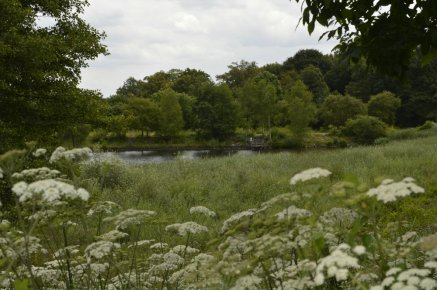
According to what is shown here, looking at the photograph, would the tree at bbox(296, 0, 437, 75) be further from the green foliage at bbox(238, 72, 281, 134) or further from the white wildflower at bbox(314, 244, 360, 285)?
the green foliage at bbox(238, 72, 281, 134)

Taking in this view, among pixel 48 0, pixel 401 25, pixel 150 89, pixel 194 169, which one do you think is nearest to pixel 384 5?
pixel 401 25

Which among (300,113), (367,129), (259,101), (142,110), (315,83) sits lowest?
(367,129)

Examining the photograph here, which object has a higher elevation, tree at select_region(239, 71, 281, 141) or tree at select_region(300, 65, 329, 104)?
tree at select_region(300, 65, 329, 104)

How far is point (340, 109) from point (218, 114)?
1661 centimetres


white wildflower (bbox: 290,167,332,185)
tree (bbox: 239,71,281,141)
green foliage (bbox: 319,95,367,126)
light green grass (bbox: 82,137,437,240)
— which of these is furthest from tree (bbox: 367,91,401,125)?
white wildflower (bbox: 290,167,332,185)

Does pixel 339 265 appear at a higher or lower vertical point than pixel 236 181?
higher

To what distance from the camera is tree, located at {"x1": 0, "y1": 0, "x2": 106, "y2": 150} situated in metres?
9.53

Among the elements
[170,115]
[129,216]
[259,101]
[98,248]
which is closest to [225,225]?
[129,216]

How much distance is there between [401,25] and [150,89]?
281 feet

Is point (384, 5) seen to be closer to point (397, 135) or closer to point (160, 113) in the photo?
point (397, 135)

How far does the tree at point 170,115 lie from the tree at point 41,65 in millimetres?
49945

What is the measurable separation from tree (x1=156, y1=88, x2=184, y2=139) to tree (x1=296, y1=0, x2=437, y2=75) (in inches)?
2213

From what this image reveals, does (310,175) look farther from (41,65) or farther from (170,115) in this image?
(170,115)

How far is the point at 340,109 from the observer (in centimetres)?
6222
